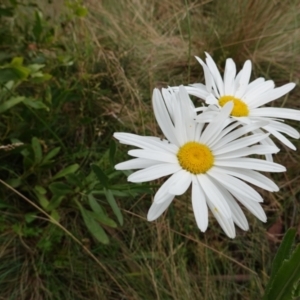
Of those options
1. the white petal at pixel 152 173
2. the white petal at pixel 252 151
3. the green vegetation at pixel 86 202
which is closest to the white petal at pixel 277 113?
the white petal at pixel 252 151

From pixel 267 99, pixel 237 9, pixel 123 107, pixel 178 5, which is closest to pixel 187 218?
pixel 123 107

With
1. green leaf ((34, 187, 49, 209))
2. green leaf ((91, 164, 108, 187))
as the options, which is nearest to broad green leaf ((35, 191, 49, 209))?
green leaf ((34, 187, 49, 209))

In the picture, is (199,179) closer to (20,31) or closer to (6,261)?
(6,261)

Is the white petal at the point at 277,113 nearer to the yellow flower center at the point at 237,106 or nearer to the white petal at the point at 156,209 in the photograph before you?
the yellow flower center at the point at 237,106


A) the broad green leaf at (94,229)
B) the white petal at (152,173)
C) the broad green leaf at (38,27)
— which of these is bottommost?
the broad green leaf at (94,229)

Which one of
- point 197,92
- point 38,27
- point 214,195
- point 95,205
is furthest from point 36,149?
point 214,195

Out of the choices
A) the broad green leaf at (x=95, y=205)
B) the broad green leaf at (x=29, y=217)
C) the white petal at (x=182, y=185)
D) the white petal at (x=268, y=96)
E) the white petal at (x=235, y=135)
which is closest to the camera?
the white petal at (x=182, y=185)

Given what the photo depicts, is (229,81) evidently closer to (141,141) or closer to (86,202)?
(141,141)

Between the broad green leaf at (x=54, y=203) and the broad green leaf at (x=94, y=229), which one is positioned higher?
the broad green leaf at (x=94, y=229)
